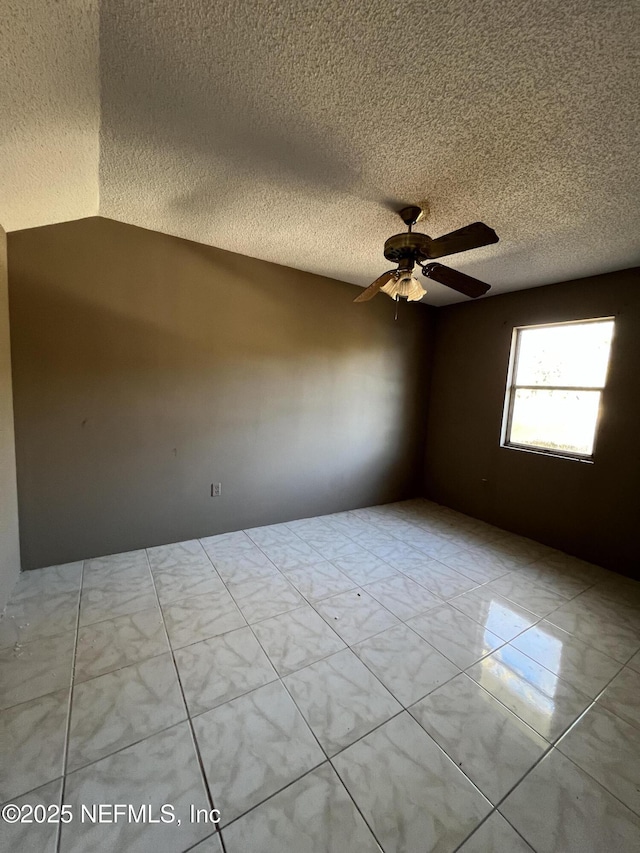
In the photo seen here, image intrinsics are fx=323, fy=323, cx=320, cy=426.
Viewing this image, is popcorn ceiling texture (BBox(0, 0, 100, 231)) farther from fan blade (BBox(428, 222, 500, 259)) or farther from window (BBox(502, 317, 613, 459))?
window (BBox(502, 317, 613, 459))

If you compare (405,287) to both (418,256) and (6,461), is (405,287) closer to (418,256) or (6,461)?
(418,256)

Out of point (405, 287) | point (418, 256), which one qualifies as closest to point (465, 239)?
point (418, 256)

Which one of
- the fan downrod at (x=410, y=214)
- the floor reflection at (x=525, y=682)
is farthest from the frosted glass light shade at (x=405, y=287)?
the floor reflection at (x=525, y=682)

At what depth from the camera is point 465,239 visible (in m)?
1.57

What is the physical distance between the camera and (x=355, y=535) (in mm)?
3074

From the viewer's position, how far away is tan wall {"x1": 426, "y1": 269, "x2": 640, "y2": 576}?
2.58 metres

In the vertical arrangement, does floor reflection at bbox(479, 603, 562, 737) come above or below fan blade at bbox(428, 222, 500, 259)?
below

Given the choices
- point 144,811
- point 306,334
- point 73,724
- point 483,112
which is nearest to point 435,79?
point 483,112

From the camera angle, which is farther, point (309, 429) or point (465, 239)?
point (309, 429)

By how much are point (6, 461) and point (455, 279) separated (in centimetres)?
289

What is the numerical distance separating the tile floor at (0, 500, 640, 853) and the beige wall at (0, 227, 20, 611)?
0.63 feet

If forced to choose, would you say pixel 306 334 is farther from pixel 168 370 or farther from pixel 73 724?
pixel 73 724

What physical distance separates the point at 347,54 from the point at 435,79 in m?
0.31

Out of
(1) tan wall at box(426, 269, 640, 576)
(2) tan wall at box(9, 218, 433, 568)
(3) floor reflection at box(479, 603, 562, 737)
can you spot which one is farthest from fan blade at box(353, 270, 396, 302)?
(3) floor reflection at box(479, 603, 562, 737)
